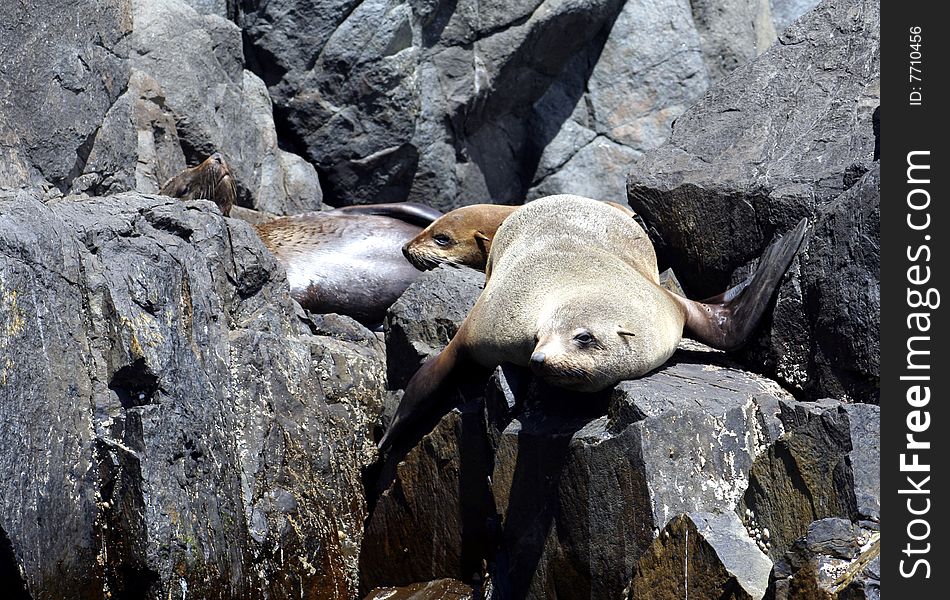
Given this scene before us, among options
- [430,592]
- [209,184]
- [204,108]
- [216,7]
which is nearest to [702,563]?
[430,592]

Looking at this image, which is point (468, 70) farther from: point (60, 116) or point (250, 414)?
point (250, 414)

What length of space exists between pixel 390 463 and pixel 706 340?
167cm

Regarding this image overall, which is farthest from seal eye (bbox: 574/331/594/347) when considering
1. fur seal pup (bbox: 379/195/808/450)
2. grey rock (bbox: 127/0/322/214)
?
grey rock (bbox: 127/0/322/214)

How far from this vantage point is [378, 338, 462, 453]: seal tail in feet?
18.1

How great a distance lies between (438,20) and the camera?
37.0ft

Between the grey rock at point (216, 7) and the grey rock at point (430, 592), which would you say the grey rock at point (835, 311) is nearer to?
the grey rock at point (430, 592)

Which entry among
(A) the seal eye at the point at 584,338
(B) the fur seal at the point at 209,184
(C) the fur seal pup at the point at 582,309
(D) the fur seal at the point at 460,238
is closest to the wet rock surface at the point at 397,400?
(C) the fur seal pup at the point at 582,309

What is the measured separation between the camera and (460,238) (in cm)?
771

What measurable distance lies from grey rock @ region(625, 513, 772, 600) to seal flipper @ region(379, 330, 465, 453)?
5.21 feet

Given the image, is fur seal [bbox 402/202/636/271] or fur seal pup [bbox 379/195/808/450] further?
fur seal [bbox 402/202/636/271]

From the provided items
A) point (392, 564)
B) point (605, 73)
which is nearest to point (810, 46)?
point (392, 564)

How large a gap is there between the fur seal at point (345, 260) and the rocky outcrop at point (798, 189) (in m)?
2.17

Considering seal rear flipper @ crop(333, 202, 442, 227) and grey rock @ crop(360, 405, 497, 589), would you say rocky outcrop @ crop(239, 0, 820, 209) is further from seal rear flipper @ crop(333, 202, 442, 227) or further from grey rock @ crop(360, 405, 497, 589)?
grey rock @ crop(360, 405, 497, 589)

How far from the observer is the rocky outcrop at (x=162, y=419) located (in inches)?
192
